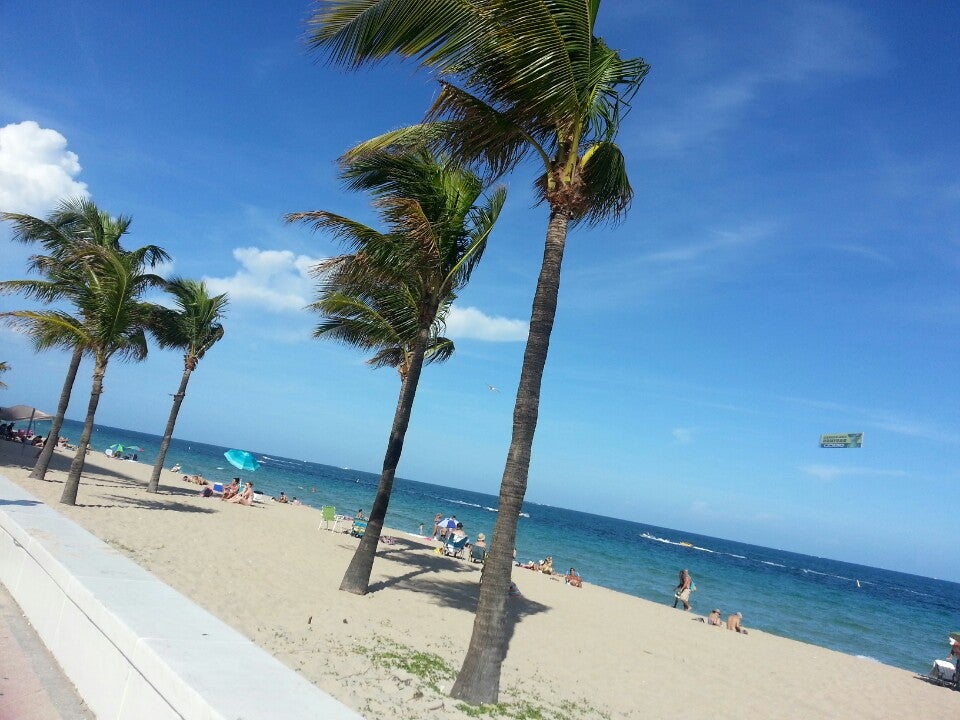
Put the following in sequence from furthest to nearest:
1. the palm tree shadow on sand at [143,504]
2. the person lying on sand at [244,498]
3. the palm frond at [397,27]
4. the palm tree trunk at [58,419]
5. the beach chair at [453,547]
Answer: the person lying on sand at [244,498]
the beach chair at [453,547]
the palm tree trunk at [58,419]
the palm tree shadow on sand at [143,504]
the palm frond at [397,27]

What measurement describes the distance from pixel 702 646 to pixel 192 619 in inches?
492

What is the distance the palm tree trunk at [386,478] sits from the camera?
9.95m

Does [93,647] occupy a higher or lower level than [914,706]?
higher

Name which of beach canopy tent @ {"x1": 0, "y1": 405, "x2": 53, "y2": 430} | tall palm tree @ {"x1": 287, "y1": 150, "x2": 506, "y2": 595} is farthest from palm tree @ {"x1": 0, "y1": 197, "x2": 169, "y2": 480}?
beach canopy tent @ {"x1": 0, "y1": 405, "x2": 53, "y2": 430}

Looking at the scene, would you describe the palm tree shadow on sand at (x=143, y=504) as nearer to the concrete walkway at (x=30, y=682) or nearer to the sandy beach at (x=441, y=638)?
the sandy beach at (x=441, y=638)

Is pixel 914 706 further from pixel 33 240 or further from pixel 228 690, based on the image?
pixel 33 240

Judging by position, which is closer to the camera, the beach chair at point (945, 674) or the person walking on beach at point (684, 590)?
the beach chair at point (945, 674)

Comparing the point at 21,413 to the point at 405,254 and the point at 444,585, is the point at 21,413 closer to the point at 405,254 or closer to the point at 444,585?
the point at 444,585

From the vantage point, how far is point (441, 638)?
8.30 m

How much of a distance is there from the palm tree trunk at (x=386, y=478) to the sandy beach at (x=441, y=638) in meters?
0.30

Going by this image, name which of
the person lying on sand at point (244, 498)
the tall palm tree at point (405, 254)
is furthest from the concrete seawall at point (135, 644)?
the person lying on sand at point (244, 498)

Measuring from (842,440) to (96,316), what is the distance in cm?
1664

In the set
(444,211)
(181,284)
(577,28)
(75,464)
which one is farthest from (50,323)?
(577,28)

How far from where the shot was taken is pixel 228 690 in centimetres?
208
